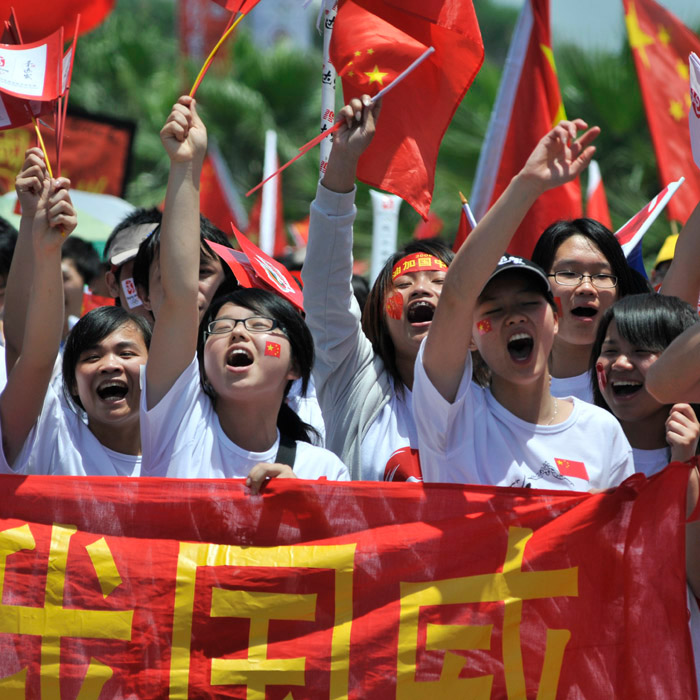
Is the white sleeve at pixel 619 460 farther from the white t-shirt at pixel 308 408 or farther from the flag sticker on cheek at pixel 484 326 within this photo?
the white t-shirt at pixel 308 408

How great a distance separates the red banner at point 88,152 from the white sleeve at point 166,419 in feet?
15.9

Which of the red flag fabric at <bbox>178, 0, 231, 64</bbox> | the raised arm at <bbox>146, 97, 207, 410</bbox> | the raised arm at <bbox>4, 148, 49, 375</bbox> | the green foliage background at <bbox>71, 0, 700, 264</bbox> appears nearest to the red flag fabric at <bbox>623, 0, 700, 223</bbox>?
the raised arm at <bbox>146, 97, 207, 410</bbox>

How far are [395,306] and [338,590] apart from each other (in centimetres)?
113

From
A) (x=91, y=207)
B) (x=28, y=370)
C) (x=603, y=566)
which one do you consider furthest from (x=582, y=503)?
(x=91, y=207)

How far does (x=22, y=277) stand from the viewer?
2.99m

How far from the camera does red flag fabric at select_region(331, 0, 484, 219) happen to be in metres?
3.44

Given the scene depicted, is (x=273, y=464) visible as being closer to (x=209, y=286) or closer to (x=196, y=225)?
(x=196, y=225)

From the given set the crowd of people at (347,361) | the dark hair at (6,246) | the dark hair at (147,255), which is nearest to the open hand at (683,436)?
the crowd of people at (347,361)

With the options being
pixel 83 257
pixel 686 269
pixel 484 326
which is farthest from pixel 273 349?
pixel 83 257

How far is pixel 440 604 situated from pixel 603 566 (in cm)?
38

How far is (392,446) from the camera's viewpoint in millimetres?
3252

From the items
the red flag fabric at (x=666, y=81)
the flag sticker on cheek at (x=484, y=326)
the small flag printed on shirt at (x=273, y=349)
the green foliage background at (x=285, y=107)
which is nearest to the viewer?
the flag sticker on cheek at (x=484, y=326)

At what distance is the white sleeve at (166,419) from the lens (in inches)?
109

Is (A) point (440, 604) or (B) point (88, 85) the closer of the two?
(A) point (440, 604)
